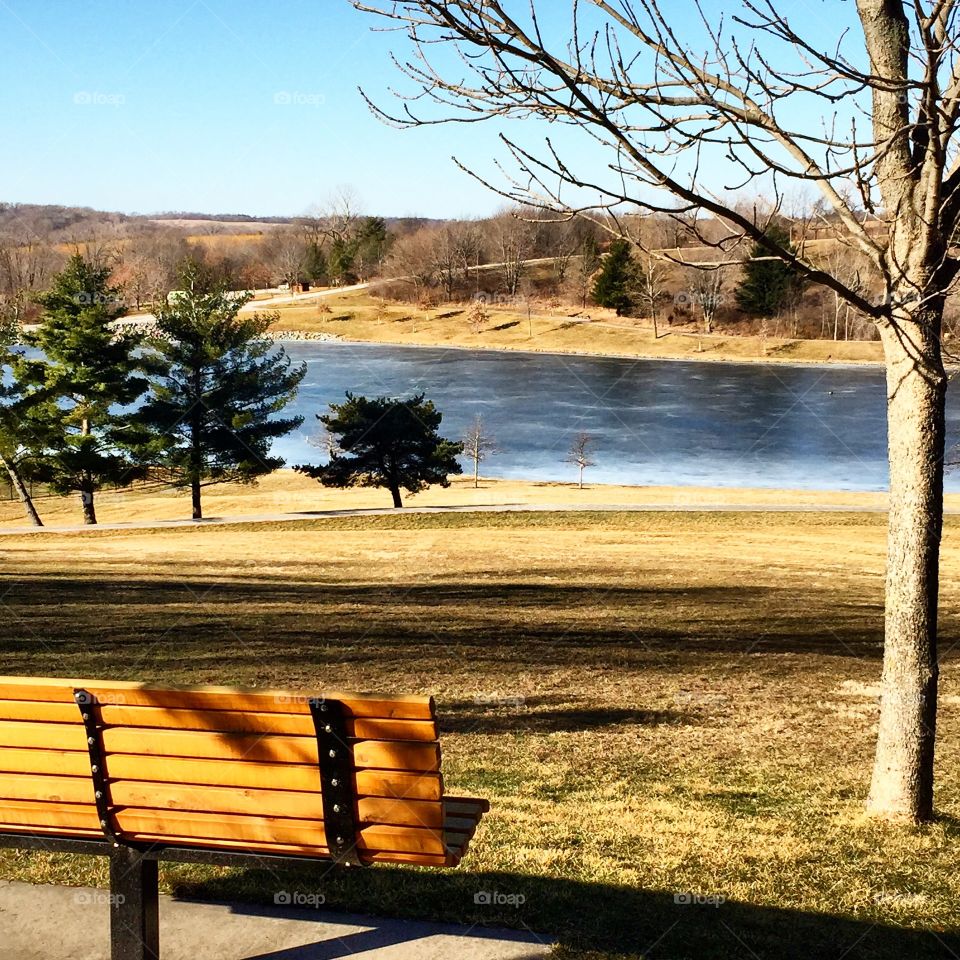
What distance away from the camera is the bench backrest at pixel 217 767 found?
3.53 metres

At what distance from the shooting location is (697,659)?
1027 centimetres

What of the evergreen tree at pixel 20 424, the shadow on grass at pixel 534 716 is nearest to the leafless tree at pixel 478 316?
the evergreen tree at pixel 20 424

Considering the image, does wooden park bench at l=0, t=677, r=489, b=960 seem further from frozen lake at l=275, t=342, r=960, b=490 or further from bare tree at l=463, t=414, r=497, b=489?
frozen lake at l=275, t=342, r=960, b=490

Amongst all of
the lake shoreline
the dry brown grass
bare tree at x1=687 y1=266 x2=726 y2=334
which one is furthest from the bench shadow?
bare tree at x1=687 y1=266 x2=726 y2=334

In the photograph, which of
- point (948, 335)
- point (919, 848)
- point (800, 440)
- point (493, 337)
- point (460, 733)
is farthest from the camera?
point (493, 337)

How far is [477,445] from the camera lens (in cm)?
4788

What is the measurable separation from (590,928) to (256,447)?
116 ft

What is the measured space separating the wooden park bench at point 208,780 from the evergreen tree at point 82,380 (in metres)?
35.6

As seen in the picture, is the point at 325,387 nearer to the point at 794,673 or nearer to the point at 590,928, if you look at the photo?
the point at 794,673

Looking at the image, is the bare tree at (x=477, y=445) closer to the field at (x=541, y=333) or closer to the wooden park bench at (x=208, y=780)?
the field at (x=541, y=333)

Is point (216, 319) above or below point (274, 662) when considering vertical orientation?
above

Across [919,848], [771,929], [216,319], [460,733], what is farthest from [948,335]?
[216,319]

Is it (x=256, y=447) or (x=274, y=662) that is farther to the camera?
(x=256, y=447)

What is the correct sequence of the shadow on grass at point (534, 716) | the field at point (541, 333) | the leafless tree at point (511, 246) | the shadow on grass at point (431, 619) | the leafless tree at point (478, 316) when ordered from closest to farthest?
the shadow on grass at point (534, 716)
the shadow on grass at point (431, 619)
the field at point (541, 333)
the leafless tree at point (478, 316)
the leafless tree at point (511, 246)
